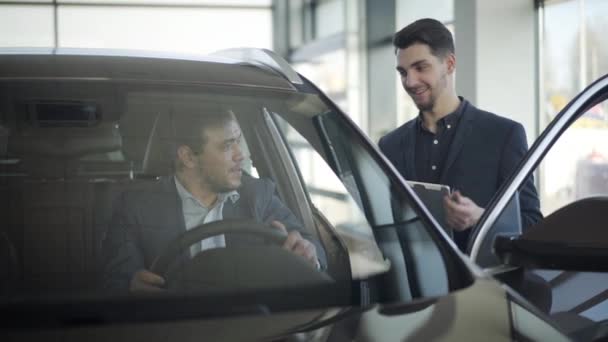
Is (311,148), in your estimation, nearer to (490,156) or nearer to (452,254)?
(452,254)

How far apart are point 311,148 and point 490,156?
1.23 metres

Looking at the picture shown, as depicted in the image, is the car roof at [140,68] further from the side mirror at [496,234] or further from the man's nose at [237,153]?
the side mirror at [496,234]

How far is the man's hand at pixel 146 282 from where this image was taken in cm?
141

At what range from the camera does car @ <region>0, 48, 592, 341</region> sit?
1312 mm

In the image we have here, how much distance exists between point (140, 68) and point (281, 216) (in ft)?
1.25

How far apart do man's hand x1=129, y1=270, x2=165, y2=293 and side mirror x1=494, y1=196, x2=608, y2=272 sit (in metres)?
0.68

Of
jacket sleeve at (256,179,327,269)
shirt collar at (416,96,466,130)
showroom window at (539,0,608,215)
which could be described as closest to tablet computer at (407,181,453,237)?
jacket sleeve at (256,179,327,269)

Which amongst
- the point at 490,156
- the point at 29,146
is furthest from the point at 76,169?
the point at 490,156

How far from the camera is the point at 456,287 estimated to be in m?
1.48

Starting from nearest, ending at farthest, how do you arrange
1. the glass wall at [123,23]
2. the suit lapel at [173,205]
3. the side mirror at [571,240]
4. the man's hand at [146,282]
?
1. the man's hand at [146,282]
2. the suit lapel at [173,205]
3. the side mirror at [571,240]
4. the glass wall at [123,23]

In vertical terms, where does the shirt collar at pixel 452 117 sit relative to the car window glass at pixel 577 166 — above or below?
above

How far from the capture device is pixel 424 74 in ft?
10.1

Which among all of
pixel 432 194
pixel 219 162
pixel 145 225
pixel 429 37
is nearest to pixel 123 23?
pixel 429 37

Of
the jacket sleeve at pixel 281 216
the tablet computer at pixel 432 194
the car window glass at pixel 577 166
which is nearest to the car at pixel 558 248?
the tablet computer at pixel 432 194
